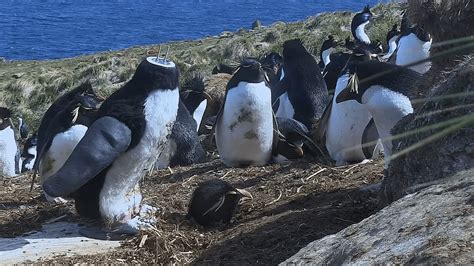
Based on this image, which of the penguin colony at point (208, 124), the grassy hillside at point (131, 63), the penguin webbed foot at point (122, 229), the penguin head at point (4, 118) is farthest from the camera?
the grassy hillside at point (131, 63)

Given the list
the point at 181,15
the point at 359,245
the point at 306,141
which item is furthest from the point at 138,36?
the point at 359,245

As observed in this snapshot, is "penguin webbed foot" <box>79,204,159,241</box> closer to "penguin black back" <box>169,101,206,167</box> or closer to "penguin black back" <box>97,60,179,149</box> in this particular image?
"penguin black back" <box>97,60,179,149</box>

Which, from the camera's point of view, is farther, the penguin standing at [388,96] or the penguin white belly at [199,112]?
the penguin white belly at [199,112]

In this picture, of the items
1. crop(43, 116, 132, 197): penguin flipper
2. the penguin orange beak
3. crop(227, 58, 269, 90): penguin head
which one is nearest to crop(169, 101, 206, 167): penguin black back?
crop(227, 58, 269, 90): penguin head

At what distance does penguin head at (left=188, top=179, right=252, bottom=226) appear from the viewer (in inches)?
207

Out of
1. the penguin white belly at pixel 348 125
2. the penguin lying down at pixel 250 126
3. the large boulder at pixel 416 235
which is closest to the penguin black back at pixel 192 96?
the penguin lying down at pixel 250 126

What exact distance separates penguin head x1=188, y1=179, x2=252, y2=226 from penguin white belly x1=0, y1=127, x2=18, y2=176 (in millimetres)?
6973

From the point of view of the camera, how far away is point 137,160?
5070 millimetres

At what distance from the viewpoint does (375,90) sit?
6.18 m

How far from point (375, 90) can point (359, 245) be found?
3.40 m

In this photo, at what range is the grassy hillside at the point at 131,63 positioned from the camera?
24578 mm

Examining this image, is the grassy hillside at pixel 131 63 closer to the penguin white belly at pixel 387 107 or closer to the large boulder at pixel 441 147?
the penguin white belly at pixel 387 107

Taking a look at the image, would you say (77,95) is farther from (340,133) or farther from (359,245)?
(359,245)

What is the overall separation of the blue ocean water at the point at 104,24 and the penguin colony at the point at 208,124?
3929 cm
